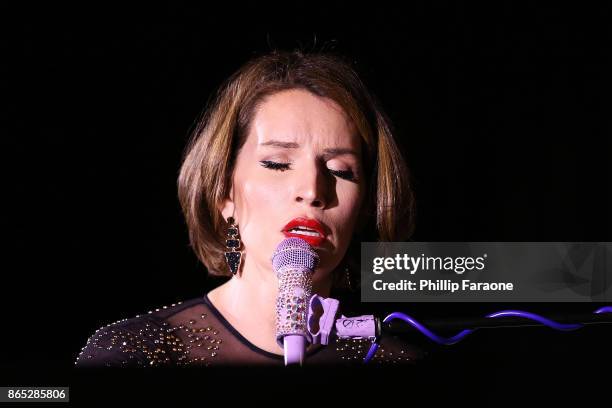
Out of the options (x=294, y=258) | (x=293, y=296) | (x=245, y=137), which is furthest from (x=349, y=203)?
(x=293, y=296)

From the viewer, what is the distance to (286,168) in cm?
173

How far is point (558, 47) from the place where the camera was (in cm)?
235

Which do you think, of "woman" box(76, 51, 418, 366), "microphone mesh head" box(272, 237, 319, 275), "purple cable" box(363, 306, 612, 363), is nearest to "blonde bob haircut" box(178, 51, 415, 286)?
"woman" box(76, 51, 418, 366)

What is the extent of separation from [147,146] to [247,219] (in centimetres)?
52

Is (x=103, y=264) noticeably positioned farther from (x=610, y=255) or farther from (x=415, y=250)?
(x=610, y=255)

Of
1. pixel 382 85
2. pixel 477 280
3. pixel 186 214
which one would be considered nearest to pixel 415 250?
pixel 477 280

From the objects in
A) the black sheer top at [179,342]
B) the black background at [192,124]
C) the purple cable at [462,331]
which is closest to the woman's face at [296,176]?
the black sheer top at [179,342]

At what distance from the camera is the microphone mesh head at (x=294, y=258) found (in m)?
1.26

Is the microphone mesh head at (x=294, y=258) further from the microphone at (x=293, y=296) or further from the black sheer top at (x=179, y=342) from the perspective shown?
the black sheer top at (x=179, y=342)

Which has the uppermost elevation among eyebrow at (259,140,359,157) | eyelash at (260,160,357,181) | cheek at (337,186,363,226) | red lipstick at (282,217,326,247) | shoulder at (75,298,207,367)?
eyebrow at (259,140,359,157)

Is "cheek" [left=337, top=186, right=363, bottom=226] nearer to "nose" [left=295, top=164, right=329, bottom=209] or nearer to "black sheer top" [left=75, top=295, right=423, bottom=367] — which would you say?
"nose" [left=295, top=164, right=329, bottom=209]

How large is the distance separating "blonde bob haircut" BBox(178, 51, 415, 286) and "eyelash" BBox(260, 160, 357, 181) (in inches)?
4.8

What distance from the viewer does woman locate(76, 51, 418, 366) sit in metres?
1.72

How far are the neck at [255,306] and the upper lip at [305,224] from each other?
17cm
